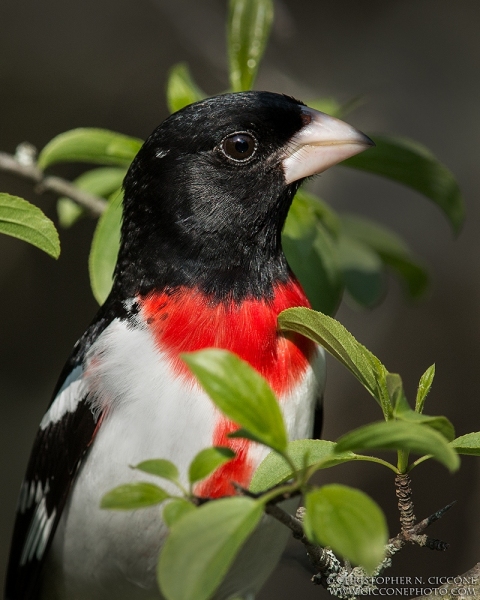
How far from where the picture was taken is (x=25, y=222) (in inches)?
75.3

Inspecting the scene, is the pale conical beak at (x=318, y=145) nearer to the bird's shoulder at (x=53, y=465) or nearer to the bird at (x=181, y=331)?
the bird at (x=181, y=331)

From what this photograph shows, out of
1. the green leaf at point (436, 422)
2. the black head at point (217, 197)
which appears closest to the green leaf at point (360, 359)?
the green leaf at point (436, 422)

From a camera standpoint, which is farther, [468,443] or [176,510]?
[468,443]

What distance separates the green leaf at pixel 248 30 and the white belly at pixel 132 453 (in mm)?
1090

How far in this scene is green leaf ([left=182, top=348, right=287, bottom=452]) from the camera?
1345 mm

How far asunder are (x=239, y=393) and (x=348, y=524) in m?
0.28

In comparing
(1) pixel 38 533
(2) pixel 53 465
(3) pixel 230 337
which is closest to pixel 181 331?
(3) pixel 230 337

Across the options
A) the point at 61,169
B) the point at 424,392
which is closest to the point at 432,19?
the point at 61,169

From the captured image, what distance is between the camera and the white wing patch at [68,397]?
8.88 ft

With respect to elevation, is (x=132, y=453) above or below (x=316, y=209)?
below

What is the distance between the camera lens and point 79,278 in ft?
20.1

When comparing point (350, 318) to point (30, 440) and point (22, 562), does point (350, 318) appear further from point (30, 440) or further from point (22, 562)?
point (22, 562)

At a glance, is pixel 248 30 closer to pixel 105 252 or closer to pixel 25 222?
pixel 105 252

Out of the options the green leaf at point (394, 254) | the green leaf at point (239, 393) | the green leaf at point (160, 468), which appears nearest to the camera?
the green leaf at point (239, 393)
